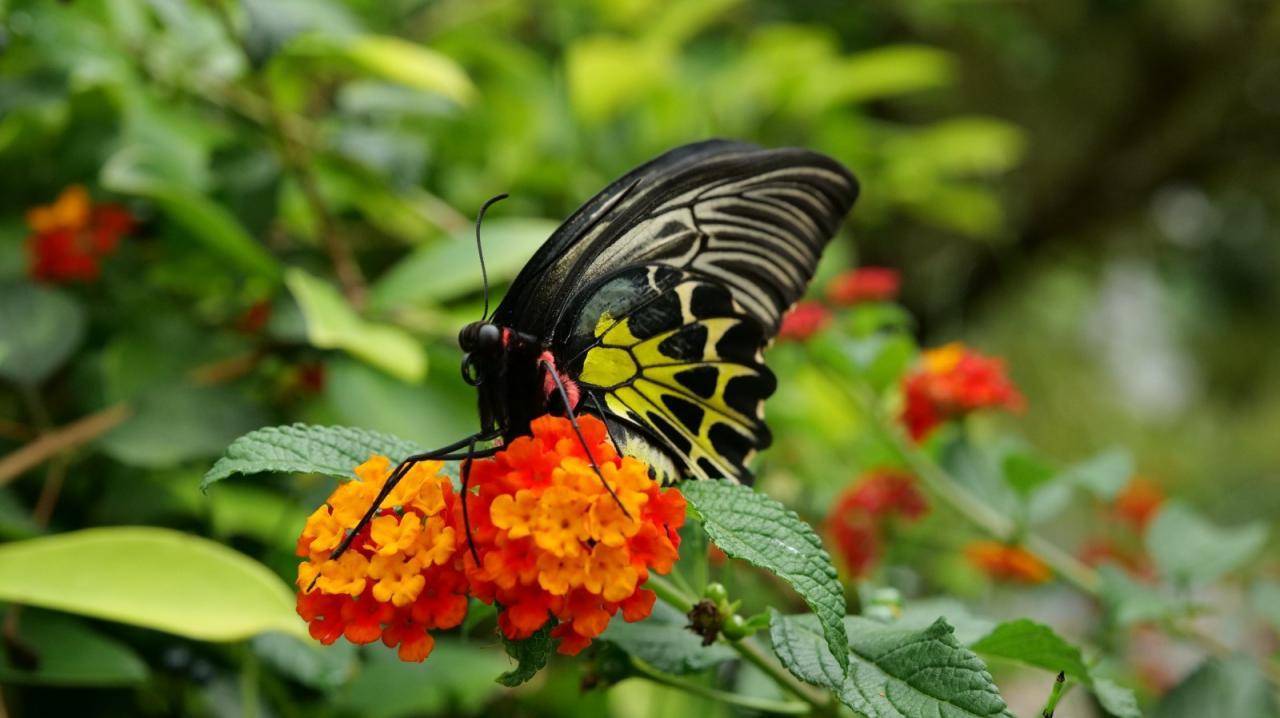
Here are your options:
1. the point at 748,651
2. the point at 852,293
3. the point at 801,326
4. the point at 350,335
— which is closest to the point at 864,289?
the point at 852,293

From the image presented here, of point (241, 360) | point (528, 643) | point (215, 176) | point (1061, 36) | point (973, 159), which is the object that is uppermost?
point (1061, 36)

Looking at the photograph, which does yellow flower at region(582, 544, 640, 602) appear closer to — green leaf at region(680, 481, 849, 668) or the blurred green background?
green leaf at region(680, 481, 849, 668)

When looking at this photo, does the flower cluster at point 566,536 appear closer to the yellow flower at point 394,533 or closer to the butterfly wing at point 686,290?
the yellow flower at point 394,533

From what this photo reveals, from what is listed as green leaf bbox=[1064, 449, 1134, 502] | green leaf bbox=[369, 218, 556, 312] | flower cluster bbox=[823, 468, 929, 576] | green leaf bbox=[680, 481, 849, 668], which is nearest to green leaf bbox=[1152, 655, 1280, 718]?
green leaf bbox=[1064, 449, 1134, 502]

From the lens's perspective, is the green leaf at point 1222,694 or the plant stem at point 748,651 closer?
the plant stem at point 748,651

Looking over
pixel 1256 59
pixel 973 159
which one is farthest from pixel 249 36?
pixel 1256 59

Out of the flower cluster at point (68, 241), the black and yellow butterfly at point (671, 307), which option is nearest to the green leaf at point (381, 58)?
the flower cluster at point (68, 241)

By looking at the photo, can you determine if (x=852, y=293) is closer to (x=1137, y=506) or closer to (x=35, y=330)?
(x=1137, y=506)

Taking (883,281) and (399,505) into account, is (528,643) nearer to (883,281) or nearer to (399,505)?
(399,505)
